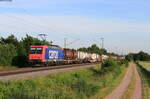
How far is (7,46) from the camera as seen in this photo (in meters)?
49.7

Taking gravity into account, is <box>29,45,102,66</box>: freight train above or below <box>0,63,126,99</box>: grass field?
above

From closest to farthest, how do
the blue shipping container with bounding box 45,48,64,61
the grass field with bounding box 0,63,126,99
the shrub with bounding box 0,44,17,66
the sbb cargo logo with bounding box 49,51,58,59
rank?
the grass field with bounding box 0,63,126,99, the shrub with bounding box 0,44,17,66, the blue shipping container with bounding box 45,48,64,61, the sbb cargo logo with bounding box 49,51,58,59

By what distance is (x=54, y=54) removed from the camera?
57.0m

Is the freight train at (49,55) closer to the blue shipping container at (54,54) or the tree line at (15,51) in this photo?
the blue shipping container at (54,54)

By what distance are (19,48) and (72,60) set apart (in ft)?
74.2

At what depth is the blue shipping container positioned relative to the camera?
2090 inches

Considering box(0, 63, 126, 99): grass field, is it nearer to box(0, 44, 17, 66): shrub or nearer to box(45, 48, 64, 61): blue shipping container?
box(0, 44, 17, 66): shrub

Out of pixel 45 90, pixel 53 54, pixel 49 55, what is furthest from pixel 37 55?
pixel 45 90

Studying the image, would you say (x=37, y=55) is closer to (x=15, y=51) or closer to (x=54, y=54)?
(x=15, y=51)

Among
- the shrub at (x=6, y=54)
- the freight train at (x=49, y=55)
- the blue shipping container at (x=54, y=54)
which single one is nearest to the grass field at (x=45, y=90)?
the shrub at (x=6, y=54)

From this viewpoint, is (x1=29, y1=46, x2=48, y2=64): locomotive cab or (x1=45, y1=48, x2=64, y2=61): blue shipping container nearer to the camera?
(x1=29, y1=46, x2=48, y2=64): locomotive cab

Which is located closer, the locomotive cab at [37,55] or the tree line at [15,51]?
the tree line at [15,51]

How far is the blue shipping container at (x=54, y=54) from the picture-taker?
53.1 metres

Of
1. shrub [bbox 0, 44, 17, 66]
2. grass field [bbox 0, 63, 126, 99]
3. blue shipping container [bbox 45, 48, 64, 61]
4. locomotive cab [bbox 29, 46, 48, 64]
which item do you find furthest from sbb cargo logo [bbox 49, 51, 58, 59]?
grass field [bbox 0, 63, 126, 99]
